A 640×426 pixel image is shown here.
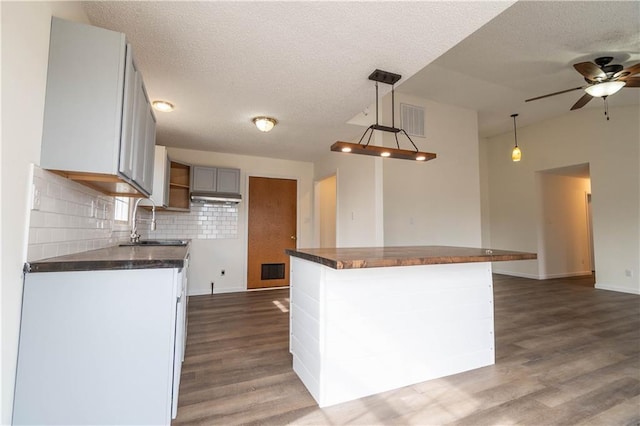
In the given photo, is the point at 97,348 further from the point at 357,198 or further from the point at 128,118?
the point at 357,198

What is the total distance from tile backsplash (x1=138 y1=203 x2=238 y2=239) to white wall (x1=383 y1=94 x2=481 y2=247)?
105 inches

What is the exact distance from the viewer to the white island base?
6.05ft

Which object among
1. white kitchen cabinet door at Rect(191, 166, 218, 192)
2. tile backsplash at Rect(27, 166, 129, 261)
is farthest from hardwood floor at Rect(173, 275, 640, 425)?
white kitchen cabinet door at Rect(191, 166, 218, 192)

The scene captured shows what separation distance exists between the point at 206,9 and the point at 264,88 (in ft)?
3.22

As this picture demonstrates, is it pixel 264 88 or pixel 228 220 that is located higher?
pixel 264 88

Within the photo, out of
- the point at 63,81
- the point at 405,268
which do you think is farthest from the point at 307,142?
the point at 63,81

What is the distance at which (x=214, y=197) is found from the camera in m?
4.55

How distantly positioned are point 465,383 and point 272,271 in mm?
3784

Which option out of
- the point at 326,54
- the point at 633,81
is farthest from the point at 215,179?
the point at 633,81

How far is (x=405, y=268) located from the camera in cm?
207

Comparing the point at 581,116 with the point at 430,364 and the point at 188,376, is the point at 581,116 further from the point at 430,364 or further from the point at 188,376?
the point at 188,376

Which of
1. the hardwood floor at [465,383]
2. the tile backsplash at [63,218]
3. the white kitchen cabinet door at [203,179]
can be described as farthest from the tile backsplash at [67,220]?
the white kitchen cabinet door at [203,179]

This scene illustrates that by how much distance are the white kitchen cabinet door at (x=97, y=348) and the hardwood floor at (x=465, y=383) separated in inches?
17.6

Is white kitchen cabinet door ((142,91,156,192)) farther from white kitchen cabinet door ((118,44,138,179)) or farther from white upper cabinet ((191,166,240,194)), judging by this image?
white upper cabinet ((191,166,240,194))
